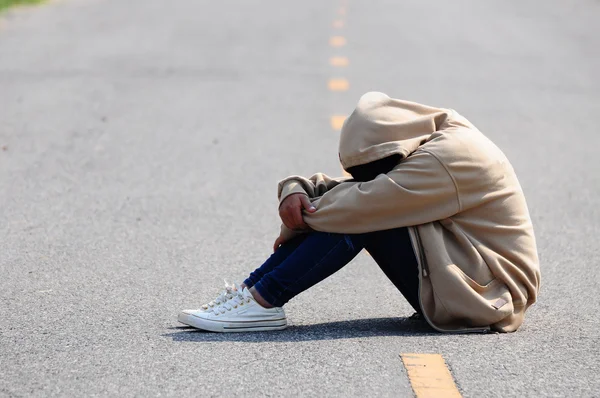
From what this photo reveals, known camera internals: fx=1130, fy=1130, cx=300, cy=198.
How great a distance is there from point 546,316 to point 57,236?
2.87 metres

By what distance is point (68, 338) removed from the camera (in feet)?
→ 15.2

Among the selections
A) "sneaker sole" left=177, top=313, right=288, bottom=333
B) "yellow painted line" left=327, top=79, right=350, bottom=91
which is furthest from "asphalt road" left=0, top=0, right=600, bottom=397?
"yellow painted line" left=327, top=79, right=350, bottom=91

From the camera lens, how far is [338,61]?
46.3 ft

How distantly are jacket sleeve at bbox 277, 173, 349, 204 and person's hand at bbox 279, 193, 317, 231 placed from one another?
31mm

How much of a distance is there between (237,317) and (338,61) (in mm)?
9562

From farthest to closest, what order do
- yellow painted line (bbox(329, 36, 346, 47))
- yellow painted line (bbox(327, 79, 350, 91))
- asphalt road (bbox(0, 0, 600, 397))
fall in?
yellow painted line (bbox(329, 36, 346, 47)) → yellow painted line (bbox(327, 79, 350, 91)) → asphalt road (bbox(0, 0, 600, 397))

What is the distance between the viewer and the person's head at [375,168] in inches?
188

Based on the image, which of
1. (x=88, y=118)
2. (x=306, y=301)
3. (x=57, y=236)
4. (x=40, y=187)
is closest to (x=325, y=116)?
(x=88, y=118)

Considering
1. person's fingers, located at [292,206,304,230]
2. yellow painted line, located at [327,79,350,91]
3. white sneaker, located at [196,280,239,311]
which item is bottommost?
yellow painted line, located at [327,79,350,91]

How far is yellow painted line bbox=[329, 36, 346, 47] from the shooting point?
1583cm

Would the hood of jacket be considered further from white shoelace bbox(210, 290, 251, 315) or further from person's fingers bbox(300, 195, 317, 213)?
white shoelace bbox(210, 290, 251, 315)

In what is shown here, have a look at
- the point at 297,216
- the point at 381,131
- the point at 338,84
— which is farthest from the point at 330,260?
the point at 338,84

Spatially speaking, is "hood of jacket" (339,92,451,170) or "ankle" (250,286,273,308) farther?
"ankle" (250,286,273,308)

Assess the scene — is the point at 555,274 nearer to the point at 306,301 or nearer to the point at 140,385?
the point at 306,301
